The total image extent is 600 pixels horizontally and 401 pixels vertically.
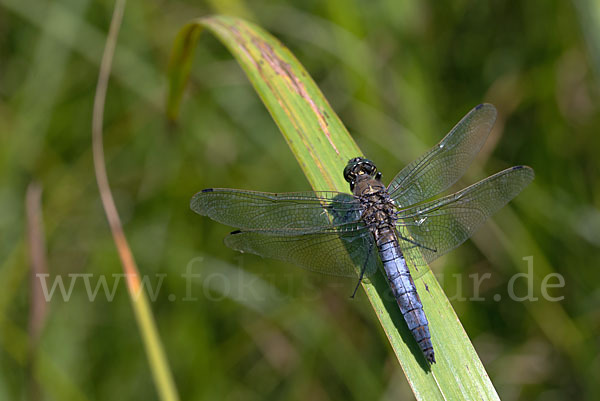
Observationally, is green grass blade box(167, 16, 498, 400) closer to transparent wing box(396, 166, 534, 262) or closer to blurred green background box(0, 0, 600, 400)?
transparent wing box(396, 166, 534, 262)

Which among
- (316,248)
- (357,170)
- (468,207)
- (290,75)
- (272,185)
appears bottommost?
(468,207)

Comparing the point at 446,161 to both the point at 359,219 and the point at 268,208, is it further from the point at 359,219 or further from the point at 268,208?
the point at 268,208

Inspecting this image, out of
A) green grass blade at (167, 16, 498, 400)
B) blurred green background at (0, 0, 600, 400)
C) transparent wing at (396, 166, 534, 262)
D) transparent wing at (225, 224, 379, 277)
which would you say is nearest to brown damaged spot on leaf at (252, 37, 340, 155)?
green grass blade at (167, 16, 498, 400)

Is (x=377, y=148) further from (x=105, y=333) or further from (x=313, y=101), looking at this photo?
(x=105, y=333)

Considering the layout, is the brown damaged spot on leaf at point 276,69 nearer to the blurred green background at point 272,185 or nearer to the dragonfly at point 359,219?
the dragonfly at point 359,219

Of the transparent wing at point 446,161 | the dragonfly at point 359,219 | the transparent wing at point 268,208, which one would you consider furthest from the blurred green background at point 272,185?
the transparent wing at point 268,208

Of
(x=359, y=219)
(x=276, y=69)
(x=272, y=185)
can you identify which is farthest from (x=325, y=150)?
(x=272, y=185)
